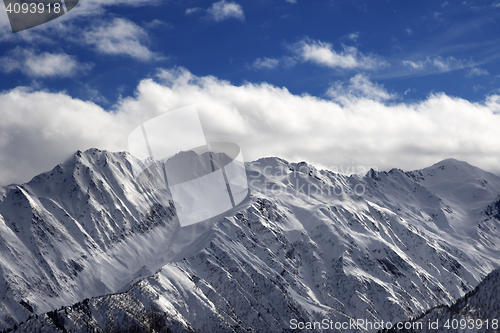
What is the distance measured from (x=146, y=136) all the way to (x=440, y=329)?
131 meters

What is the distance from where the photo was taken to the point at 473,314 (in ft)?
598

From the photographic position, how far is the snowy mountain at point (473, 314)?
563ft

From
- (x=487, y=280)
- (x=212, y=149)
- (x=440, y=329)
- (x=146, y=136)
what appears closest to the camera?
(x=146, y=136)

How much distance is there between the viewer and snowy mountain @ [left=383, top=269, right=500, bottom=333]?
172 meters

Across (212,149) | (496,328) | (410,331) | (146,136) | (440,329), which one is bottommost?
(410,331)

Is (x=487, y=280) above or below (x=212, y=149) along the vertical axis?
below

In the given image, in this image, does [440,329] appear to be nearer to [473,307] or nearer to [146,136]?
[473,307]

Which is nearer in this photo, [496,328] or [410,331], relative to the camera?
[496,328]

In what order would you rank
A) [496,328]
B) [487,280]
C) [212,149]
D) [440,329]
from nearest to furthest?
[212,149]
[496,328]
[440,329]
[487,280]

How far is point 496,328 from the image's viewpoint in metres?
166

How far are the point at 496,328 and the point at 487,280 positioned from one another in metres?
31.6

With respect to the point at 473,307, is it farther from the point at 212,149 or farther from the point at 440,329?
the point at 212,149

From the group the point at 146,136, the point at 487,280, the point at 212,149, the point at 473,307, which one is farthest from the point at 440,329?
the point at 146,136

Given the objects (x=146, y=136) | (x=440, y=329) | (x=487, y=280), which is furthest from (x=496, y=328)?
(x=146, y=136)
